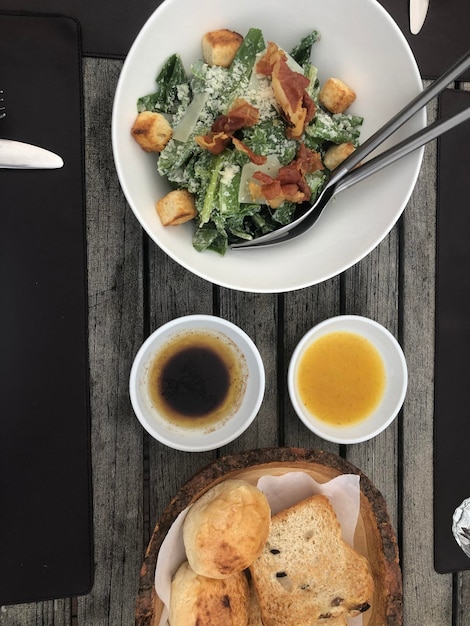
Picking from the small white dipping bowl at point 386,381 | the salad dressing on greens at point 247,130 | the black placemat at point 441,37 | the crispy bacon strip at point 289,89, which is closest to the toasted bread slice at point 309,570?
the small white dipping bowl at point 386,381

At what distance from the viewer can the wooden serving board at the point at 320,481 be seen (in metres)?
1.04

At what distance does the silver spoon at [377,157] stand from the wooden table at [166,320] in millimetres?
260

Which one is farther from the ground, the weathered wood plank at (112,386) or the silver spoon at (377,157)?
the silver spoon at (377,157)

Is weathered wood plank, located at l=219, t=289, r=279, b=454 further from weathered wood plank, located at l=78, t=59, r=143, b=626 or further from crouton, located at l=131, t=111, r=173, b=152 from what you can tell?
crouton, located at l=131, t=111, r=173, b=152

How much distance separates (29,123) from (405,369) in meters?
0.87

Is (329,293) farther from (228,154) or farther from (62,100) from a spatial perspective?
(62,100)

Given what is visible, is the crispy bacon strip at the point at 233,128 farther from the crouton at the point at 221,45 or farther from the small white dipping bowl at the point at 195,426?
the small white dipping bowl at the point at 195,426

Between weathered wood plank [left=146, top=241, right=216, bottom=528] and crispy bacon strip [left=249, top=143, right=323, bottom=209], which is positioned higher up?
crispy bacon strip [left=249, top=143, right=323, bottom=209]

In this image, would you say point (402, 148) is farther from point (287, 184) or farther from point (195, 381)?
point (195, 381)

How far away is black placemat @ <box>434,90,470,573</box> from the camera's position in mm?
1212

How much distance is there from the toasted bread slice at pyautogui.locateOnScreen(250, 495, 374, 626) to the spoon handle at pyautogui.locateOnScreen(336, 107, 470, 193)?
585 mm

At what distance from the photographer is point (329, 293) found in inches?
47.6

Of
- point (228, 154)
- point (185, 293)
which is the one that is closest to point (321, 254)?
point (228, 154)

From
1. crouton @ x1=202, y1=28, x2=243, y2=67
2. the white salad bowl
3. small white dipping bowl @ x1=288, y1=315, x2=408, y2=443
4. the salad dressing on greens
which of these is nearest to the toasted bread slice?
small white dipping bowl @ x1=288, y1=315, x2=408, y2=443
